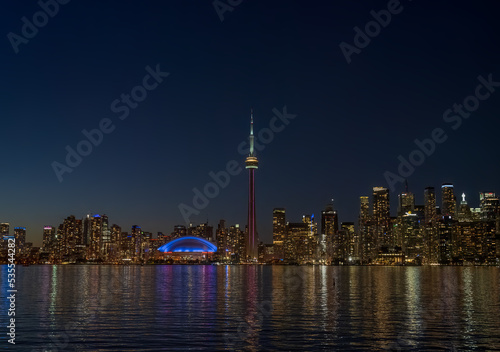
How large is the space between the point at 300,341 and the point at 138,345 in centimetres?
1045

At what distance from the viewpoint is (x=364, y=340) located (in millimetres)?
34750

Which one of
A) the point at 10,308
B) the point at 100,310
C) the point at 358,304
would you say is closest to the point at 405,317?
the point at 358,304

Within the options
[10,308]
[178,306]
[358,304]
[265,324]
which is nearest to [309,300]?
[358,304]

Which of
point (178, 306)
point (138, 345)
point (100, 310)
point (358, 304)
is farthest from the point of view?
point (358, 304)

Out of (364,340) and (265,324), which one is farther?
(265,324)

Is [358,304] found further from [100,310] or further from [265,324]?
[100,310]

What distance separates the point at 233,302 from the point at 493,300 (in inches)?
1281

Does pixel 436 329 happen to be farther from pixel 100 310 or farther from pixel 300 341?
pixel 100 310

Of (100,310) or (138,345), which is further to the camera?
(100,310)

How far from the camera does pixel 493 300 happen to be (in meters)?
64.4

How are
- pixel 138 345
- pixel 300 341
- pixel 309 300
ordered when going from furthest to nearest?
pixel 309 300 < pixel 300 341 < pixel 138 345

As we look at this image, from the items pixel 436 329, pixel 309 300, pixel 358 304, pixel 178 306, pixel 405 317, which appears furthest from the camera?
pixel 309 300

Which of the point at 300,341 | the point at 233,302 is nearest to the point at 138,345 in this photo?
the point at 300,341

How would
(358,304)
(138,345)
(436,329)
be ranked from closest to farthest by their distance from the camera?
(138,345) < (436,329) < (358,304)
